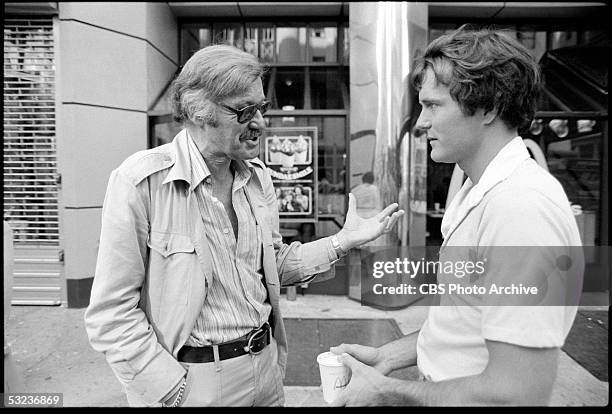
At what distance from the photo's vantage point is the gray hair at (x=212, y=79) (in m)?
1.88

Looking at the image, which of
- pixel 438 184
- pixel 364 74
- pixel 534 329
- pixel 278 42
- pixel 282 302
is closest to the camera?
pixel 534 329

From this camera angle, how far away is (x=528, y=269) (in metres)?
1.15

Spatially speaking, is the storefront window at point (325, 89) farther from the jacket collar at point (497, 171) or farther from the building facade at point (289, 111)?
the jacket collar at point (497, 171)

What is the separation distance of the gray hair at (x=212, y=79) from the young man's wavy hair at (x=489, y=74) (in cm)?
77

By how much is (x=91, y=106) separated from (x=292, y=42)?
115 inches

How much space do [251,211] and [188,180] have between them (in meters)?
0.36

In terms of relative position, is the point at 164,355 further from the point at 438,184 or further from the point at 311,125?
the point at 438,184

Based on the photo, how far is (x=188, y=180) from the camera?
6.02ft

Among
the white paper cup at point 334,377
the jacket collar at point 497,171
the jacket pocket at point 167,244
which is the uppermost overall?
the jacket collar at point 497,171

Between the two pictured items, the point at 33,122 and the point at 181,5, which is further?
the point at 181,5

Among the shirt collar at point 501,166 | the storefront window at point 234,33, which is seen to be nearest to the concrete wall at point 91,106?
the storefront window at point 234,33

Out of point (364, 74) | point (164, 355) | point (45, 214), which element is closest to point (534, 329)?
point (164, 355)

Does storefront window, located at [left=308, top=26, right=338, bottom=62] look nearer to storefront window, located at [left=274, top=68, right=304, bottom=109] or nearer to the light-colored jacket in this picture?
storefront window, located at [left=274, top=68, right=304, bottom=109]

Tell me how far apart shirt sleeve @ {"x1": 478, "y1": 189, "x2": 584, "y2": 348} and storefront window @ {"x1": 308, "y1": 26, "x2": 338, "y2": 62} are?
20.2 ft
